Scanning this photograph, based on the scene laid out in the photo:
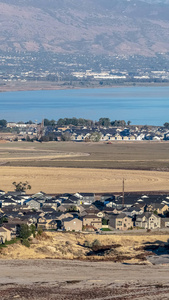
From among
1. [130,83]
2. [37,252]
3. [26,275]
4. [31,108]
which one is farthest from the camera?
[130,83]

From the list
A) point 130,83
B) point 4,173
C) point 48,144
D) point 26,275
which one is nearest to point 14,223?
point 26,275

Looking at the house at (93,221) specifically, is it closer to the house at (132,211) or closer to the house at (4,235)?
the house at (132,211)

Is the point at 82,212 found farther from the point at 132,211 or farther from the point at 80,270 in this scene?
the point at 80,270

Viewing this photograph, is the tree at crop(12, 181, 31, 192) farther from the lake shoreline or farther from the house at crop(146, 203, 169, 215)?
the lake shoreline

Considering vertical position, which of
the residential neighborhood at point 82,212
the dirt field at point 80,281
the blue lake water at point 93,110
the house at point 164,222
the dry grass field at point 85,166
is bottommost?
the dirt field at point 80,281

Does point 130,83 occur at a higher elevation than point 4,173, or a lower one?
higher

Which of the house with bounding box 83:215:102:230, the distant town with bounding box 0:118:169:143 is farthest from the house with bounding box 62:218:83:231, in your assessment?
the distant town with bounding box 0:118:169:143

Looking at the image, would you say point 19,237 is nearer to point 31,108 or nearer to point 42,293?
point 42,293

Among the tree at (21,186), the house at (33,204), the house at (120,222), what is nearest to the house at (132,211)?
the house at (120,222)
